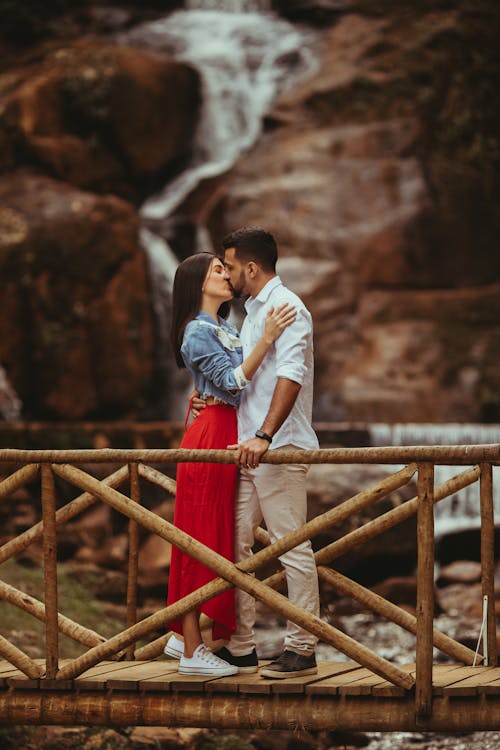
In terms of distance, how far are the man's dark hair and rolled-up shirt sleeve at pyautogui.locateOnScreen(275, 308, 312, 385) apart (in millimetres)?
308

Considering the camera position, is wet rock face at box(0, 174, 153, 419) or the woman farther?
wet rock face at box(0, 174, 153, 419)

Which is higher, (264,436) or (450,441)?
(264,436)

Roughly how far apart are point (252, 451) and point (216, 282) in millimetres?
878

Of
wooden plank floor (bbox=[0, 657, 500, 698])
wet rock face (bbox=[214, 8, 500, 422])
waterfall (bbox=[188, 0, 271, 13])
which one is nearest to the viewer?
wooden plank floor (bbox=[0, 657, 500, 698])

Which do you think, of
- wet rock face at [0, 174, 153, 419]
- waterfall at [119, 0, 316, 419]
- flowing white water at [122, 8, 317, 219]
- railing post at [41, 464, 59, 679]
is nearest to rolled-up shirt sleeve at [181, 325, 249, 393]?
railing post at [41, 464, 59, 679]

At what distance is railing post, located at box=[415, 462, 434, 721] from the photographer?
479 cm

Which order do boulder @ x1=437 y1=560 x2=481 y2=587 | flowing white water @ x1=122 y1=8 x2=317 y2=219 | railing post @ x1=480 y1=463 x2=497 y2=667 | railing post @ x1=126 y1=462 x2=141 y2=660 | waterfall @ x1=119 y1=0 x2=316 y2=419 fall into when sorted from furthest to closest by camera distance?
1. flowing white water @ x1=122 y1=8 x2=317 y2=219
2. waterfall @ x1=119 y1=0 x2=316 y2=419
3. boulder @ x1=437 y1=560 x2=481 y2=587
4. railing post @ x1=126 y1=462 x2=141 y2=660
5. railing post @ x1=480 y1=463 x2=497 y2=667

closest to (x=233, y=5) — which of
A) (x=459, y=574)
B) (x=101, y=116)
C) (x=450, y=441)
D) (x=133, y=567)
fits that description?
(x=101, y=116)

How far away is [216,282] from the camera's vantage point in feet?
17.4

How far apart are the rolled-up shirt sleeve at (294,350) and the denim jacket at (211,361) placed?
21cm

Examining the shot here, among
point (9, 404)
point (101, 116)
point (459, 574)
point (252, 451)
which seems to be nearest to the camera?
point (252, 451)

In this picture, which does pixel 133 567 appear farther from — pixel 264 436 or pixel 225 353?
pixel 264 436

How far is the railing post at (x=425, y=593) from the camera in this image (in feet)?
15.7

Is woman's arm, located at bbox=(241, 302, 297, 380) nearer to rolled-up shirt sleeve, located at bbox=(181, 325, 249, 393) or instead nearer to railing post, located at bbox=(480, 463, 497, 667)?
rolled-up shirt sleeve, located at bbox=(181, 325, 249, 393)
